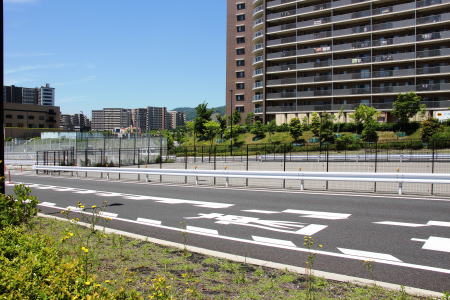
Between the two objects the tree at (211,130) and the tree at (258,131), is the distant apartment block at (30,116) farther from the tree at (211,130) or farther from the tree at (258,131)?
the tree at (258,131)

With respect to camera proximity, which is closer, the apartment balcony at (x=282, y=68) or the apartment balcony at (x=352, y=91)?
the apartment balcony at (x=352, y=91)

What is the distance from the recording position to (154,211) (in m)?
11.3

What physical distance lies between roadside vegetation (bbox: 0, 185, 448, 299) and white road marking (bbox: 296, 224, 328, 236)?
2361 mm

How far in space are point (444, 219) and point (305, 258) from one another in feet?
16.2

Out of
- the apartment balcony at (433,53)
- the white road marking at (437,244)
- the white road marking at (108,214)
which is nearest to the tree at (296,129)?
the apartment balcony at (433,53)

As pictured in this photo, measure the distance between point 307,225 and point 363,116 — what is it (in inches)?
1905

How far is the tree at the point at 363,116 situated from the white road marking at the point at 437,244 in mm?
47251

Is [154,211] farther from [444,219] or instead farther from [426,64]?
[426,64]

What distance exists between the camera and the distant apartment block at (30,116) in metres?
125

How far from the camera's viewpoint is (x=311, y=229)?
8.55 meters

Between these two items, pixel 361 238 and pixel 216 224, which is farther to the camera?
pixel 216 224

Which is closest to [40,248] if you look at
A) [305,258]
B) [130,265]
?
[130,265]

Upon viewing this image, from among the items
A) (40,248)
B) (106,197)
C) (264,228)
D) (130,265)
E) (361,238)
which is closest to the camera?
(40,248)

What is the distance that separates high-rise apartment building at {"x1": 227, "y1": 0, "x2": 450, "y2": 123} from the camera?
5506 cm
